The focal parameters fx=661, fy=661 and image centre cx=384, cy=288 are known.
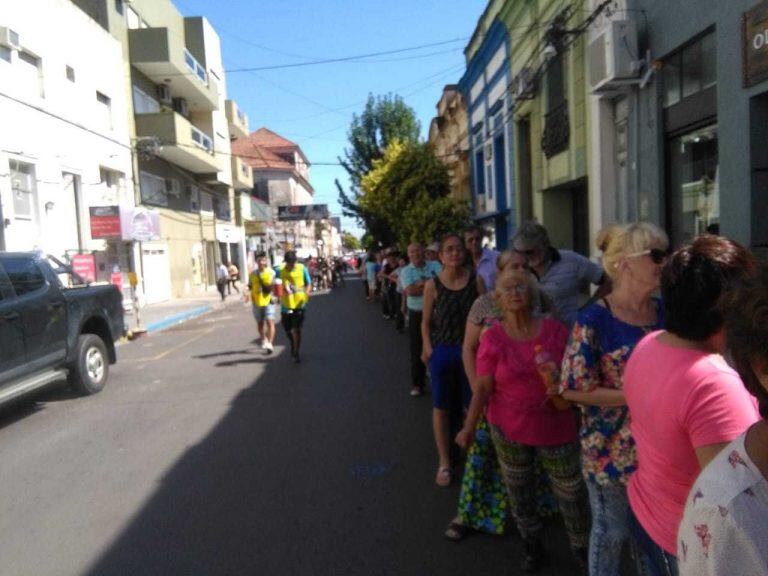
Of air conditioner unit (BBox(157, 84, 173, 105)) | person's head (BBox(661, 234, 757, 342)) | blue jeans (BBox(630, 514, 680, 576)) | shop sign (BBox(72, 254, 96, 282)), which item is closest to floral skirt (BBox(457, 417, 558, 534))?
blue jeans (BBox(630, 514, 680, 576))

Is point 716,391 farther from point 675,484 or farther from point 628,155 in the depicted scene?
point 628,155

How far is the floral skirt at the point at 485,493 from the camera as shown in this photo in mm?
3735

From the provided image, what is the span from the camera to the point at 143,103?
25406mm

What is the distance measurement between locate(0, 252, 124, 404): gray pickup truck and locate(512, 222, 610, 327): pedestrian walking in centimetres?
525

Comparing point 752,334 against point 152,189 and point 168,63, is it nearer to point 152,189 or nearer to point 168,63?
point 168,63

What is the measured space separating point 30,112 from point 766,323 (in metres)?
18.5

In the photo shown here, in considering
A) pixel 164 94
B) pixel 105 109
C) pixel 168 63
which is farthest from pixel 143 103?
pixel 105 109

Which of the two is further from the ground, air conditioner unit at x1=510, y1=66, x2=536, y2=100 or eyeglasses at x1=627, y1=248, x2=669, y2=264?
air conditioner unit at x1=510, y1=66, x2=536, y2=100

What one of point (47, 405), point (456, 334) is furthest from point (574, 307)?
point (47, 405)

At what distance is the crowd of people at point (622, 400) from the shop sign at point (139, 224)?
1729 centimetres

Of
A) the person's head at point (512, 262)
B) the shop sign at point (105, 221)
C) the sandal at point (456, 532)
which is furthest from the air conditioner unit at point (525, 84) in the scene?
the shop sign at point (105, 221)

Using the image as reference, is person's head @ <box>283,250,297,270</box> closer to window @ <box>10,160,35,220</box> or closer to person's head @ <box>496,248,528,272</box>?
person's head @ <box>496,248,528,272</box>

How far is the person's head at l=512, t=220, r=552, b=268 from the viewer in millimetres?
4492

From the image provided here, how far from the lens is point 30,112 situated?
16.4 meters
